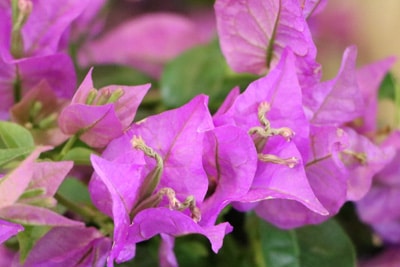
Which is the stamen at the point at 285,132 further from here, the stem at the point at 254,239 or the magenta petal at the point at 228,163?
the stem at the point at 254,239

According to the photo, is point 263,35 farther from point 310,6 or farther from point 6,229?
point 6,229

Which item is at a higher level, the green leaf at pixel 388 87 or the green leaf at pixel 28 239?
the green leaf at pixel 388 87

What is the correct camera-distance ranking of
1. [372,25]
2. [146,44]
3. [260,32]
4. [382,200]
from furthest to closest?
[372,25], [146,44], [382,200], [260,32]

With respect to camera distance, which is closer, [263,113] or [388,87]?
[263,113]

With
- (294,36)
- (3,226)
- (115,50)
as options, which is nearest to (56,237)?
(3,226)

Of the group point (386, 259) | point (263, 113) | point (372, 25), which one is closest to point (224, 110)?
point (263, 113)

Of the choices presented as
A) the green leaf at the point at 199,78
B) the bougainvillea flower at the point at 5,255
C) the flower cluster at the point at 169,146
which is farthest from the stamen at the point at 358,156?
the bougainvillea flower at the point at 5,255

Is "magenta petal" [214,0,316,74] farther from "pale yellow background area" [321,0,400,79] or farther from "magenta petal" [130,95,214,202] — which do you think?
"pale yellow background area" [321,0,400,79]
